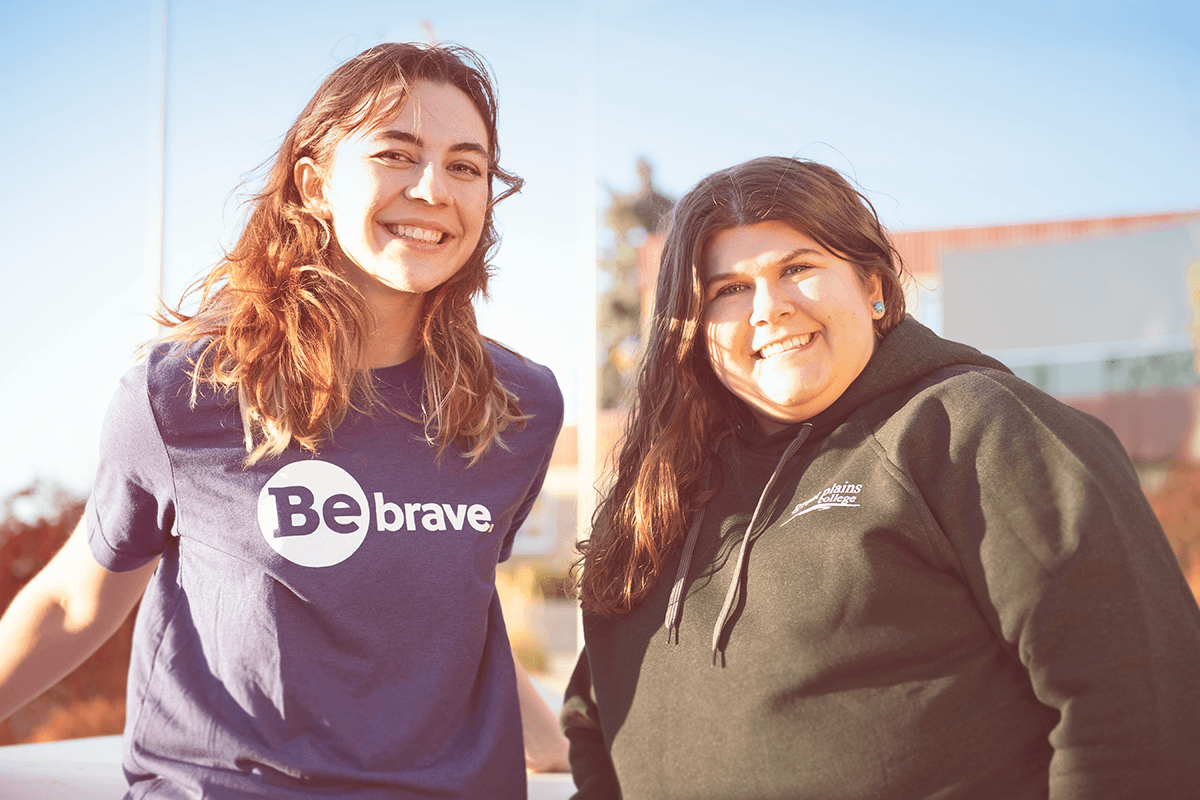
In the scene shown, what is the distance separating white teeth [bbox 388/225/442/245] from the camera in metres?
1.64

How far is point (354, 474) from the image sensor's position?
1.62 metres

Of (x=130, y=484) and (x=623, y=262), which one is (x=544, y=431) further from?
(x=623, y=262)

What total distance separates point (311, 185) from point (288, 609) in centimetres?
79

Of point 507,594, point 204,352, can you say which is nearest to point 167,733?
point 204,352

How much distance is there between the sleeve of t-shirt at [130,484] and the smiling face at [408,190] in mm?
446

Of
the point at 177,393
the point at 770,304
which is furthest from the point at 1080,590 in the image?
the point at 177,393

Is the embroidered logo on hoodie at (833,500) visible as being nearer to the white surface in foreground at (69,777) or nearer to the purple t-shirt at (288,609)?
the purple t-shirt at (288,609)

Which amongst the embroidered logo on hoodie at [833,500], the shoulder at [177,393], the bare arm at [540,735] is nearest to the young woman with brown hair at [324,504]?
the shoulder at [177,393]

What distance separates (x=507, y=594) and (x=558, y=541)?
9.18 ft

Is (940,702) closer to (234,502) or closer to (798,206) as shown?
(798,206)

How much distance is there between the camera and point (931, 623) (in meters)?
1.33

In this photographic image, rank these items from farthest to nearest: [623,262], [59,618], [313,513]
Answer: [623,262]
[59,618]
[313,513]

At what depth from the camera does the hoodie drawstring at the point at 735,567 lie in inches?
59.3

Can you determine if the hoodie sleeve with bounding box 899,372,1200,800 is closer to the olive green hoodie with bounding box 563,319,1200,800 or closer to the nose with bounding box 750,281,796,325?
the olive green hoodie with bounding box 563,319,1200,800
